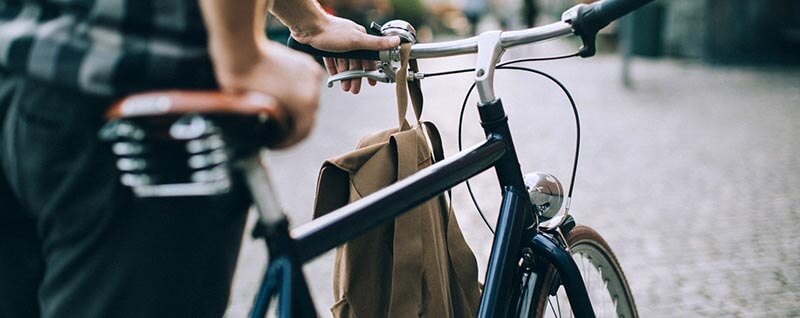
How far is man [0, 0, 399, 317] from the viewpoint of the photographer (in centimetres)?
116

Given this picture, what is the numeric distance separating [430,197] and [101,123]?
0.67 m

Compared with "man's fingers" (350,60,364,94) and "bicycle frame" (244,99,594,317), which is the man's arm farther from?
"man's fingers" (350,60,364,94)

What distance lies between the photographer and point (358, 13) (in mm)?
18062

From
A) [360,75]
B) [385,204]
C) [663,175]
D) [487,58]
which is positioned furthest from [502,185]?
[663,175]

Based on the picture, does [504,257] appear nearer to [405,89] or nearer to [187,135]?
[405,89]

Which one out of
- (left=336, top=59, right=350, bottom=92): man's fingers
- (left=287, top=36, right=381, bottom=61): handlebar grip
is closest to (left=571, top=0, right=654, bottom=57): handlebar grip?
(left=287, top=36, right=381, bottom=61): handlebar grip

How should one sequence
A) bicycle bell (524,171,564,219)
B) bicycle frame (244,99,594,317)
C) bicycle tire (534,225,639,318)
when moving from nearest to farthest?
bicycle frame (244,99,594,317), bicycle bell (524,171,564,219), bicycle tire (534,225,639,318)

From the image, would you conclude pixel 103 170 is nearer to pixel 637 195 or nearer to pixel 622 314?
pixel 622 314

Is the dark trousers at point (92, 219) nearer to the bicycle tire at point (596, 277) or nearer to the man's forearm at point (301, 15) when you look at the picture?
the man's forearm at point (301, 15)

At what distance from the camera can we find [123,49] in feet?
3.83

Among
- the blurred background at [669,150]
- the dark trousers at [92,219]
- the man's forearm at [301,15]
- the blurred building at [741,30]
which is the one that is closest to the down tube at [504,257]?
the man's forearm at [301,15]

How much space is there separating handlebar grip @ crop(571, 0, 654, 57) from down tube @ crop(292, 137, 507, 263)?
305 millimetres

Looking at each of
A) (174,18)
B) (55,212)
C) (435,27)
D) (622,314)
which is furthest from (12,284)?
(435,27)

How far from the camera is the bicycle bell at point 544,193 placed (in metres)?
2.09
